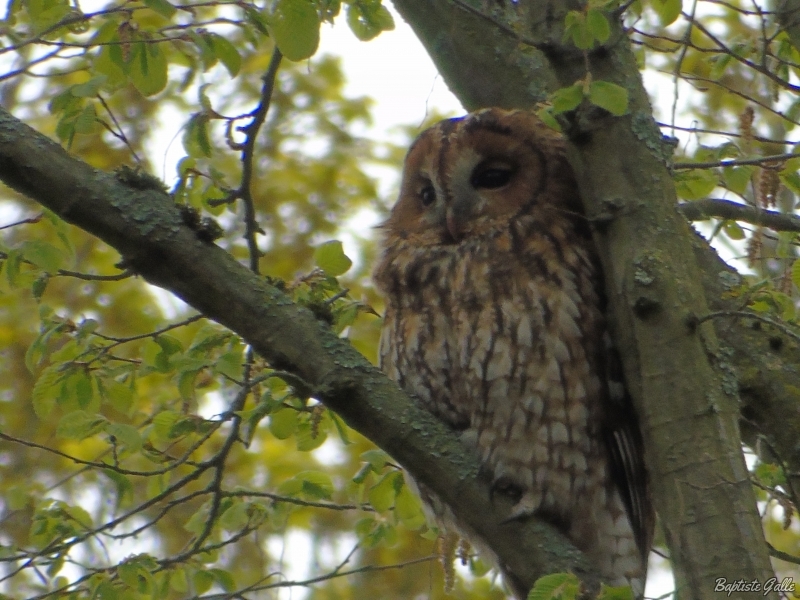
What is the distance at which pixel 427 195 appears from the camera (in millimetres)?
3326

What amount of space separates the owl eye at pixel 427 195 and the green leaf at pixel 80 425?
4.30 ft

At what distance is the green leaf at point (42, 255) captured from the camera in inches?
94.4

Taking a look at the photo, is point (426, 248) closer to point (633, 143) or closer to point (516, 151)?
point (516, 151)

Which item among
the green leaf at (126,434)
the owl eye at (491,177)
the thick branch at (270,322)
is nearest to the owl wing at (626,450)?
the thick branch at (270,322)

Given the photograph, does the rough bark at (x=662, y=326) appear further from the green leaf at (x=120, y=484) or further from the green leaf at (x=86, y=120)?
the green leaf at (x=120, y=484)

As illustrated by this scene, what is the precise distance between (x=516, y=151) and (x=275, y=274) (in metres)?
3.24

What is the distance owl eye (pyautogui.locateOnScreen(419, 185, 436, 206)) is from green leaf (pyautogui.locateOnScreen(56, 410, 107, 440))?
1.31 metres

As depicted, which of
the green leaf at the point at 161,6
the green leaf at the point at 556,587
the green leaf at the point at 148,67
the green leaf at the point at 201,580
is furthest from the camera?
the green leaf at the point at 201,580

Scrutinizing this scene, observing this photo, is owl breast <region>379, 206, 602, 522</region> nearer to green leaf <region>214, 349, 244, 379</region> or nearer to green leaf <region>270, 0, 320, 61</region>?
green leaf <region>214, 349, 244, 379</region>

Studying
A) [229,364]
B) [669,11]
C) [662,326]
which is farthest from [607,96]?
[229,364]

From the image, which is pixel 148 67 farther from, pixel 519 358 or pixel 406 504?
pixel 406 504

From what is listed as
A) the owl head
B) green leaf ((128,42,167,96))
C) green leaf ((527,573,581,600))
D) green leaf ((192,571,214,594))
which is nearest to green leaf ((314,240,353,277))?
the owl head

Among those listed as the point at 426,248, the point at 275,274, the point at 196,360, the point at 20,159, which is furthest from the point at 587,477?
the point at 275,274

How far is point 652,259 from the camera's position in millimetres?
2180
